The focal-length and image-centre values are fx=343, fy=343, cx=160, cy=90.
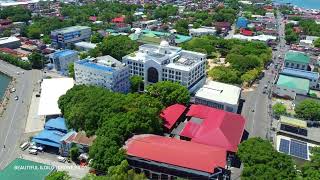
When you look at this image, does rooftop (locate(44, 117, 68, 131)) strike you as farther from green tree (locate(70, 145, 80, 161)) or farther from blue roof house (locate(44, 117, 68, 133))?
green tree (locate(70, 145, 80, 161))

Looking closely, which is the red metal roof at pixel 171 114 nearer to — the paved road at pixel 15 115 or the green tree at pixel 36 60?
the paved road at pixel 15 115

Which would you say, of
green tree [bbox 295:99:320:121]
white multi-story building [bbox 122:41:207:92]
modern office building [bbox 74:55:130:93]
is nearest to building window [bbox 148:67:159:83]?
white multi-story building [bbox 122:41:207:92]

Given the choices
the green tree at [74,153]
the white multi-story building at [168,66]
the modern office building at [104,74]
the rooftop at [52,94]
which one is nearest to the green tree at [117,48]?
the white multi-story building at [168,66]

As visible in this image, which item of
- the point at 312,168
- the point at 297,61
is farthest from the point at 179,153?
the point at 297,61

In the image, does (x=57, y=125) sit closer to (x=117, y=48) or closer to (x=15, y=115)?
(x=15, y=115)

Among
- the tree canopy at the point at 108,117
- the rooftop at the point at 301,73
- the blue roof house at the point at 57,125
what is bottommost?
the blue roof house at the point at 57,125

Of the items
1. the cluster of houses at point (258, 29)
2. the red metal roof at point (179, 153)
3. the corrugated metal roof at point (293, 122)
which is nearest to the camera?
the red metal roof at point (179, 153)

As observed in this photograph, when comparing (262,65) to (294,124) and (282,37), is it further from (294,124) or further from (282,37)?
(282,37)
